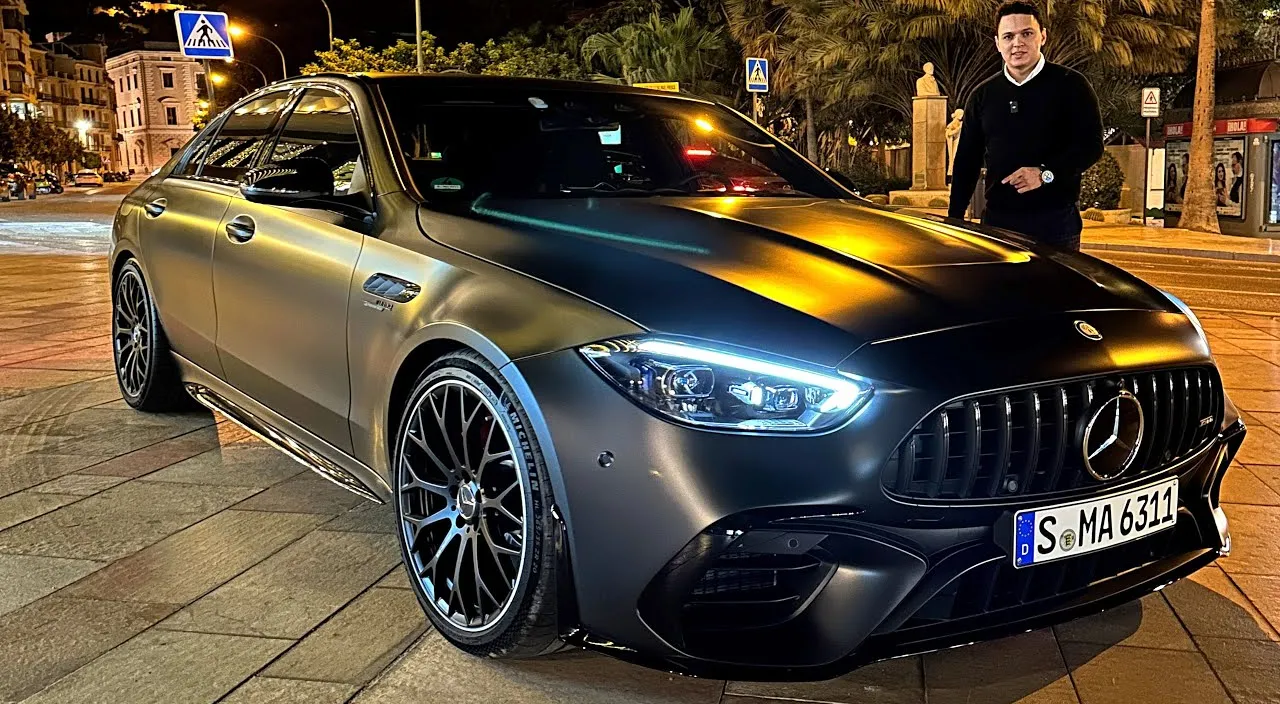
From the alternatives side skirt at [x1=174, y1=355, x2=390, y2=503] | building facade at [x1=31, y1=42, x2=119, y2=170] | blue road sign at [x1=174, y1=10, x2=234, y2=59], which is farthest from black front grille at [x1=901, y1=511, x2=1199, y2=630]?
building facade at [x1=31, y1=42, x2=119, y2=170]

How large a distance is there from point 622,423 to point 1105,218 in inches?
932

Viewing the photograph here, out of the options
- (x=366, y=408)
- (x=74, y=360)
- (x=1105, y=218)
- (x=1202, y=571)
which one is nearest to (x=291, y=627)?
(x=366, y=408)

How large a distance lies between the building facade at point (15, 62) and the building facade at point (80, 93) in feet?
46.1

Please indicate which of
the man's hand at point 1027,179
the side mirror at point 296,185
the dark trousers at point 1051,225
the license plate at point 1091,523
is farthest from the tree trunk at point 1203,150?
the side mirror at point 296,185

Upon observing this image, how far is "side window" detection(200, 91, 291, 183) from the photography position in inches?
171

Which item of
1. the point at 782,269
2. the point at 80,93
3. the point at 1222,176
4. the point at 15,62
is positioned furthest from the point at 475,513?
the point at 80,93

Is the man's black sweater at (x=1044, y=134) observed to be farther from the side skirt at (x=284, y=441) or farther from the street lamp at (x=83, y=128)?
the street lamp at (x=83, y=128)

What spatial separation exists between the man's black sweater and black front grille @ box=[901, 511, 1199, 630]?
2.31 meters

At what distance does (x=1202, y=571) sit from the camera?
3449 mm

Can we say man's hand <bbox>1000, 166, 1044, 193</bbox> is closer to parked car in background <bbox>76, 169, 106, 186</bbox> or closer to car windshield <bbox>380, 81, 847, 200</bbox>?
car windshield <bbox>380, 81, 847, 200</bbox>

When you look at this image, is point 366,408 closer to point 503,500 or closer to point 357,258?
point 357,258

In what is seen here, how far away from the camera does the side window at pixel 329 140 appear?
3551 millimetres

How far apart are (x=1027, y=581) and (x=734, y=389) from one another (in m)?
0.75

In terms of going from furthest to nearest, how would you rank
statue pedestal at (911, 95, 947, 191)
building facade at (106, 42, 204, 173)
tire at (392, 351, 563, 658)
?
building facade at (106, 42, 204, 173) < statue pedestal at (911, 95, 947, 191) < tire at (392, 351, 563, 658)
